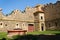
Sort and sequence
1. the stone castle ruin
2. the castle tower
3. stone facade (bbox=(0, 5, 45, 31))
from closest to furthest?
1. the stone castle ruin
2. stone facade (bbox=(0, 5, 45, 31))
3. the castle tower

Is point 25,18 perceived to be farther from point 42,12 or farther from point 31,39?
point 31,39

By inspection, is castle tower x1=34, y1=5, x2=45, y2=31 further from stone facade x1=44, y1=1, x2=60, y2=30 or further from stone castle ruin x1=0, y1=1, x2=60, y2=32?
stone facade x1=44, y1=1, x2=60, y2=30

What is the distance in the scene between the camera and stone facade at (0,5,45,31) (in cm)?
3462

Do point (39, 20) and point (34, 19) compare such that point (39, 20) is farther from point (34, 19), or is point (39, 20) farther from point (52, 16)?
point (52, 16)

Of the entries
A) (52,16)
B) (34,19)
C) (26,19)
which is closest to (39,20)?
(34,19)

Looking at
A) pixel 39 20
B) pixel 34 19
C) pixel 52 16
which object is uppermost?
pixel 52 16

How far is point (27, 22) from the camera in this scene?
36.7 m

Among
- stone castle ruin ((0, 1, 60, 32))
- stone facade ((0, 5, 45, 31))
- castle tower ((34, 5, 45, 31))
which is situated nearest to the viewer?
stone castle ruin ((0, 1, 60, 32))

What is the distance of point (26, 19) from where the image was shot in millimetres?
36719

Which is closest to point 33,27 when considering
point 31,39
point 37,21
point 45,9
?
point 37,21

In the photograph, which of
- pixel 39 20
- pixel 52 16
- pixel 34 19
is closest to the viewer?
pixel 52 16

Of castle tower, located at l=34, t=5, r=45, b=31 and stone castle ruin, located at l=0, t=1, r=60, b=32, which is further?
castle tower, located at l=34, t=5, r=45, b=31

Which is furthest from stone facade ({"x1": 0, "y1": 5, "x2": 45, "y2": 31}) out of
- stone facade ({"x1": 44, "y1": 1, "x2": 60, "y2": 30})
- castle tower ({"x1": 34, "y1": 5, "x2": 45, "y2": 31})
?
stone facade ({"x1": 44, "y1": 1, "x2": 60, "y2": 30})

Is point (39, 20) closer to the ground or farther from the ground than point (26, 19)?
closer to the ground
